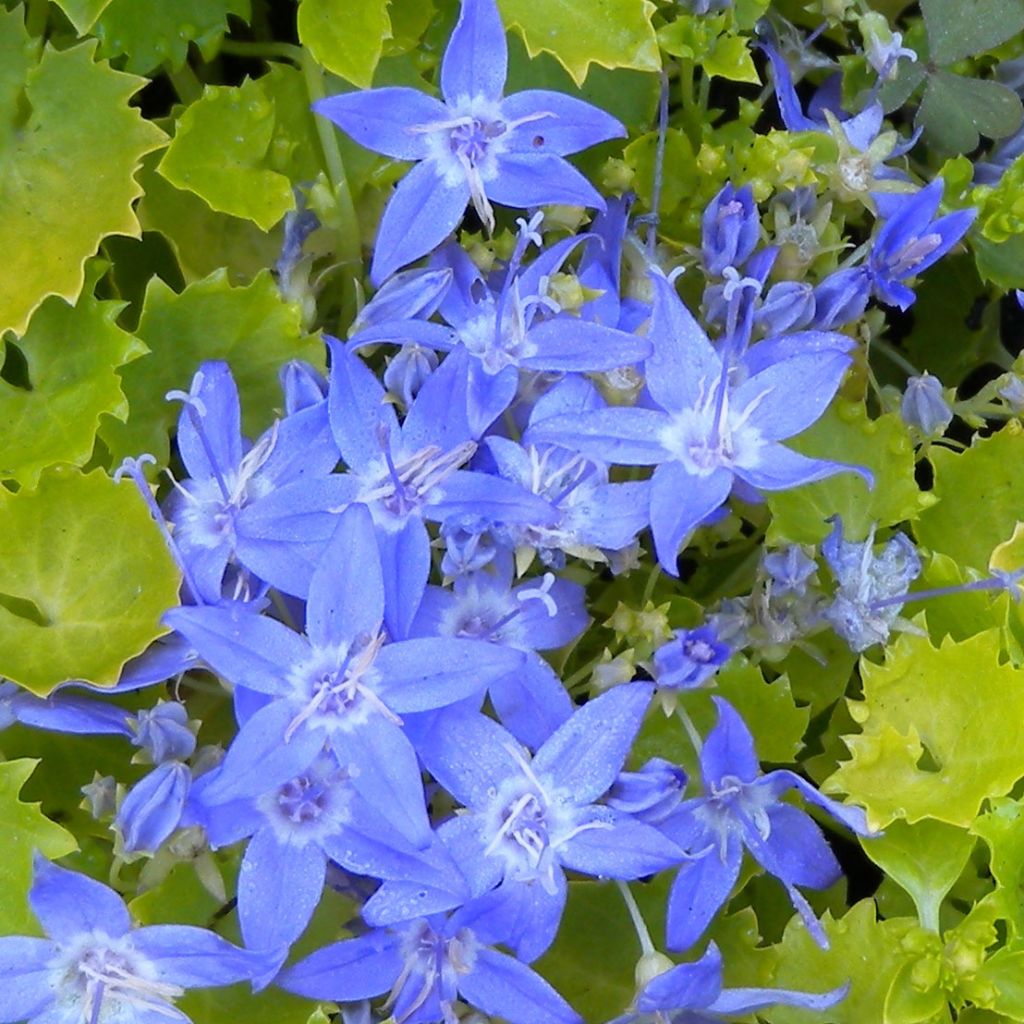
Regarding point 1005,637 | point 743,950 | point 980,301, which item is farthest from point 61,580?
point 980,301

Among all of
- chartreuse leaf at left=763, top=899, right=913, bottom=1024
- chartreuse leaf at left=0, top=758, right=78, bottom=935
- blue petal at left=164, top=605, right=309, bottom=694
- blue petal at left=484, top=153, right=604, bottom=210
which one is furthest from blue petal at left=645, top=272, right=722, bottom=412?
chartreuse leaf at left=0, top=758, right=78, bottom=935

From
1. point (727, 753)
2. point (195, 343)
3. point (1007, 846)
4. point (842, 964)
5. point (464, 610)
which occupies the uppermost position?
point (195, 343)

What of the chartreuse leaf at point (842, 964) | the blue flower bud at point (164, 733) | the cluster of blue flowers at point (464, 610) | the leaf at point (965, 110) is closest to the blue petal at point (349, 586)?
the cluster of blue flowers at point (464, 610)

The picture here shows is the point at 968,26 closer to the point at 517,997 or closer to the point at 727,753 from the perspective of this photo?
the point at 727,753

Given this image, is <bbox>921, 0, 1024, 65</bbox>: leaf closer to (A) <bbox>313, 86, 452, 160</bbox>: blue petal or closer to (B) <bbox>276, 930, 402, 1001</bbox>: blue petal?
(A) <bbox>313, 86, 452, 160</bbox>: blue petal

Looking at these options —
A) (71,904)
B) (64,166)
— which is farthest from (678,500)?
(64,166)

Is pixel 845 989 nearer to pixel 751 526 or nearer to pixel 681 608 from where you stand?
pixel 681 608
